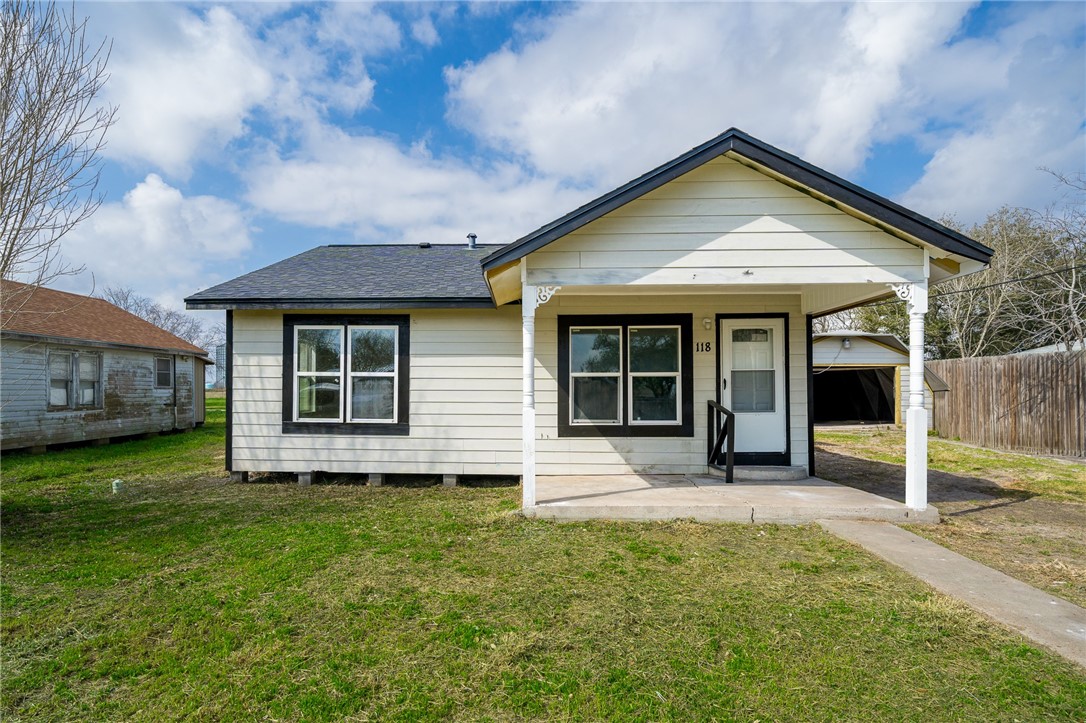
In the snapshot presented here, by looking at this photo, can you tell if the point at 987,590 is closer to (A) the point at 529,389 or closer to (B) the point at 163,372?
(A) the point at 529,389

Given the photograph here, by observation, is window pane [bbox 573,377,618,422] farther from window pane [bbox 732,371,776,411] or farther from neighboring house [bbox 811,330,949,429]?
neighboring house [bbox 811,330,949,429]

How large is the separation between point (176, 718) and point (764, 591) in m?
3.41

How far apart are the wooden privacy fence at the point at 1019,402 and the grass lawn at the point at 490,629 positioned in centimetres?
869

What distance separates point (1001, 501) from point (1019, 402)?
20.3 ft

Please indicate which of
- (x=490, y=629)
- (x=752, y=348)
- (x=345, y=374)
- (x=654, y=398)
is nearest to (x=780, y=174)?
(x=752, y=348)

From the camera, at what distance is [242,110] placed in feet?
→ 33.5

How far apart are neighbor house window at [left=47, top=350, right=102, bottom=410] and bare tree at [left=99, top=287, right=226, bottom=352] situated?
28491mm

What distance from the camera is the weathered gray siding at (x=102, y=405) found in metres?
10.7

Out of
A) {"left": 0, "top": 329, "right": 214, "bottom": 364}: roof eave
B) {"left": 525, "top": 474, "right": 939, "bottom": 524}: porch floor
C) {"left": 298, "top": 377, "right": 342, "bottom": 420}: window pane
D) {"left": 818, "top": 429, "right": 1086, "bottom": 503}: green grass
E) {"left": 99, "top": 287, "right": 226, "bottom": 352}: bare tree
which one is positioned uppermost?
{"left": 99, "top": 287, "right": 226, "bottom": 352}: bare tree

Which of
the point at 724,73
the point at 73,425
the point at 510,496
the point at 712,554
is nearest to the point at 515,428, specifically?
the point at 510,496

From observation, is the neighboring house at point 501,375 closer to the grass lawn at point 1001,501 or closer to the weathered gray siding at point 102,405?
the grass lawn at point 1001,501

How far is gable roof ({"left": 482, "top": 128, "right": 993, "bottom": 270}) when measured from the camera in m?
5.10

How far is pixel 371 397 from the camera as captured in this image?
7477 mm

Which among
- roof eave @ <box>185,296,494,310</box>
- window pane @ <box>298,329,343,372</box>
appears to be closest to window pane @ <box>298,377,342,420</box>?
window pane @ <box>298,329,343,372</box>
